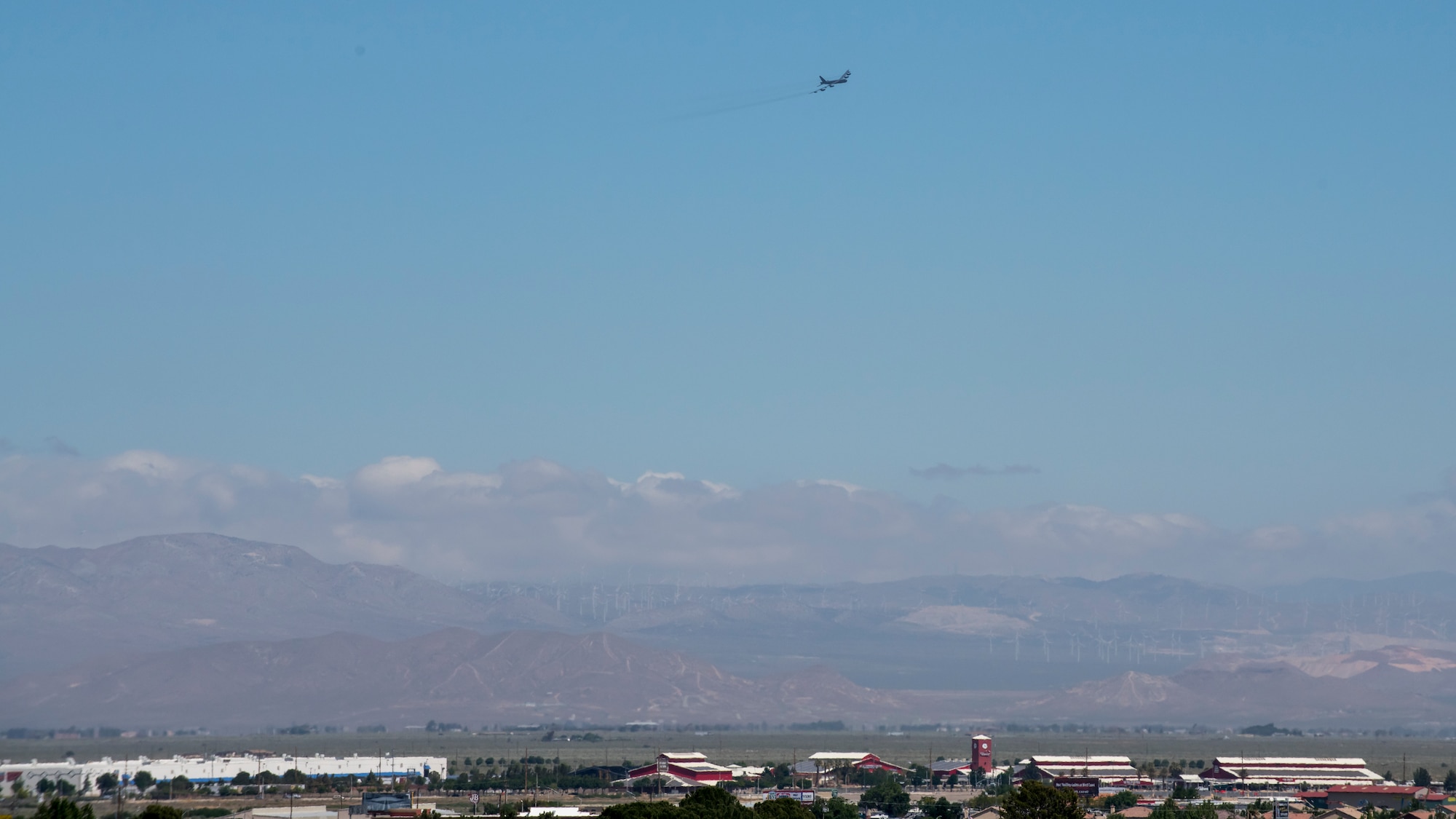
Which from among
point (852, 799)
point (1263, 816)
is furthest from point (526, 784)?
point (1263, 816)

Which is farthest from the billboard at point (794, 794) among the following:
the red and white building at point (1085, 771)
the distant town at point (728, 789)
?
the red and white building at point (1085, 771)

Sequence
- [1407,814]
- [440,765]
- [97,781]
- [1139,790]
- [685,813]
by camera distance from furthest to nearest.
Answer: [440,765]
[1139,790]
[97,781]
[1407,814]
[685,813]

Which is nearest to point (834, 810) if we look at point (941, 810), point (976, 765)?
point (941, 810)

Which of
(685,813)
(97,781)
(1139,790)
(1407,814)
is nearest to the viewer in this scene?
(685,813)

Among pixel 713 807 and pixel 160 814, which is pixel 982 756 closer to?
pixel 713 807

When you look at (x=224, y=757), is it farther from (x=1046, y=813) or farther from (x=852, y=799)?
(x=1046, y=813)

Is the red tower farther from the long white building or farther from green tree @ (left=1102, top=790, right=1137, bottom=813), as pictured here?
the long white building

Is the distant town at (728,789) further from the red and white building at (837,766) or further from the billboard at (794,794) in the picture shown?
the billboard at (794,794)
